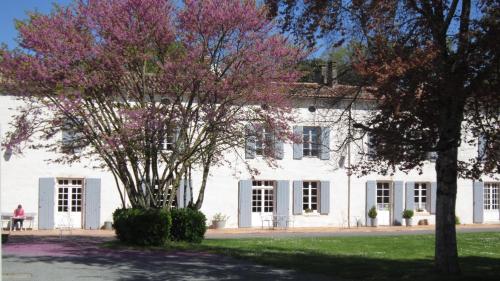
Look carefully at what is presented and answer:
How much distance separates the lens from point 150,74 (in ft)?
57.1

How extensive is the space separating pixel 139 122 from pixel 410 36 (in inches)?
281

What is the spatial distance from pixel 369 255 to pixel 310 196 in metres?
13.6

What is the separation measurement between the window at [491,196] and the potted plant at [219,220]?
14314 mm

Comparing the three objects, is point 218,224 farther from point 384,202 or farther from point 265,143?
point 265,143

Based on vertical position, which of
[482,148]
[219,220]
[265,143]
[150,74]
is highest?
[150,74]

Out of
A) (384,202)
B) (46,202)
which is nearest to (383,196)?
(384,202)

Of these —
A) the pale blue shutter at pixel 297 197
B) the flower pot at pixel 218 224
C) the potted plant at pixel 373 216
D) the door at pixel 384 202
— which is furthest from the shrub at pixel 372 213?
the flower pot at pixel 218 224

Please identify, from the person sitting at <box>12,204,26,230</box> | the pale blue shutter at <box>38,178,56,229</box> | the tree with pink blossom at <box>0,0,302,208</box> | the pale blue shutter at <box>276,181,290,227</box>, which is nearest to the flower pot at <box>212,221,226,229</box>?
the pale blue shutter at <box>276,181,290,227</box>

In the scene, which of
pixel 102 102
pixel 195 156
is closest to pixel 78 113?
pixel 102 102

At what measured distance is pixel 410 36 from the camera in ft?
33.5

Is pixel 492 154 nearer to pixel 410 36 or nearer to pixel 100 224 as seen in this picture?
pixel 410 36

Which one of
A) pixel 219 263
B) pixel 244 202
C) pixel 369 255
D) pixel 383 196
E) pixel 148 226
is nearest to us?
pixel 219 263

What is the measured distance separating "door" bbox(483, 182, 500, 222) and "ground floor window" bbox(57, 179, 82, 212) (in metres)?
20.5

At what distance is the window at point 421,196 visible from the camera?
30906 mm
